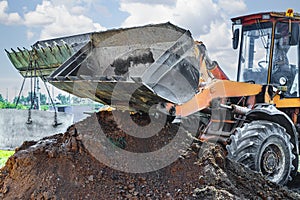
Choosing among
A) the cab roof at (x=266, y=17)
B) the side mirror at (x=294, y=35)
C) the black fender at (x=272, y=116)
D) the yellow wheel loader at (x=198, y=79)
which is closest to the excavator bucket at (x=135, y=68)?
the yellow wheel loader at (x=198, y=79)

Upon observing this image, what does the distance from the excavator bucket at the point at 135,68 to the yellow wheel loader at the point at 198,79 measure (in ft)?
0.03

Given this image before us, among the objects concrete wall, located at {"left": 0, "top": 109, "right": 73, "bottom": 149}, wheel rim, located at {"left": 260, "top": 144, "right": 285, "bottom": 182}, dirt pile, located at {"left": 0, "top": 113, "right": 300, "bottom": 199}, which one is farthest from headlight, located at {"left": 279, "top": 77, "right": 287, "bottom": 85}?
concrete wall, located at {"left": 0, "top": 109, "right": 73, "bottom": 149}

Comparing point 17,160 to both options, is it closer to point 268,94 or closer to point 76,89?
point 76,89

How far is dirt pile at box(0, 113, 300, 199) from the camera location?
11.7 ft

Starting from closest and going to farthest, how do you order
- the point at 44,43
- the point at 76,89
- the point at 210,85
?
1. the point at 76,89
2. the point at 210,85
3. the point at 44,43

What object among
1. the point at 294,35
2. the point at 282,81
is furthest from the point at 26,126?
the point at 294,35

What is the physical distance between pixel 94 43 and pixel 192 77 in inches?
54.6

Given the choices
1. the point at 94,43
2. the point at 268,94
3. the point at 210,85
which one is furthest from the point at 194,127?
the point at 94,43

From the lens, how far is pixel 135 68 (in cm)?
451

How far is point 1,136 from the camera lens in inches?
283

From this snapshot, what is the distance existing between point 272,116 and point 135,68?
2.31 m

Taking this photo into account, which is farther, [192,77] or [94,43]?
[94,43]

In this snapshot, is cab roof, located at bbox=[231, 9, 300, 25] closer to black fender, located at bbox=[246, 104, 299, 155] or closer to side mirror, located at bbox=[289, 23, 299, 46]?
side mirror, located at bbox=[289, 23, 299, 46]

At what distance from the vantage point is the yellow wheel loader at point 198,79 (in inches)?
153
